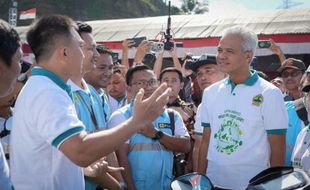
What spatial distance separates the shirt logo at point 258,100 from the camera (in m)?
2.73

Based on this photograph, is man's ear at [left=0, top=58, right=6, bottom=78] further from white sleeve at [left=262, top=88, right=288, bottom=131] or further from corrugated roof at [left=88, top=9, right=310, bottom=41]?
corrugated roof at [left=88, top=9, right=310, bottom=41]

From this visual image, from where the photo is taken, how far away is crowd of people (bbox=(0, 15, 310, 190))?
1691mm

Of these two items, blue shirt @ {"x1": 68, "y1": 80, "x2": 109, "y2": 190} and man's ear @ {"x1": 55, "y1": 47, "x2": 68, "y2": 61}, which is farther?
blue shirt @ {"x1": 68, "y1": 80, "x2": 109, "y2": 190}

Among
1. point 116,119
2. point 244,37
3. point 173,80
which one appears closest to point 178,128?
point 116,119

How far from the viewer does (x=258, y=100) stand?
2.74 m

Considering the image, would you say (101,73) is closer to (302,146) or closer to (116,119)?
(116,119)

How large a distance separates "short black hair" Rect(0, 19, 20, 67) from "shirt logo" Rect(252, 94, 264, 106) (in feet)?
5.21

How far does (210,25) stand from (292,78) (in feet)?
29.5

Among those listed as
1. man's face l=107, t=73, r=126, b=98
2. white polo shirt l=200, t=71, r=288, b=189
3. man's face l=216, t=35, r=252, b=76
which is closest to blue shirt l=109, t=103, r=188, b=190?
white polo shirt l=200, t=71, r=288, b=189

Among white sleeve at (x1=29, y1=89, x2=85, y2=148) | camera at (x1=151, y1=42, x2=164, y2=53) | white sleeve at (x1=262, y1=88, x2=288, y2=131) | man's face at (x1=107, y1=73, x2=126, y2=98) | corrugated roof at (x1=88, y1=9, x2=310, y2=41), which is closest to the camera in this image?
white sleeve at (x1=29, y1=89, x2=85, y2=148)

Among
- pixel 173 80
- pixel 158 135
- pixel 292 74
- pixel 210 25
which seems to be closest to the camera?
pixel 158 135

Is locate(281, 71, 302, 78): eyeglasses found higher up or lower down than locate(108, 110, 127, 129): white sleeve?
higher up

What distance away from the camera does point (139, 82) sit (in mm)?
3342

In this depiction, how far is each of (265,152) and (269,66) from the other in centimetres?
806
